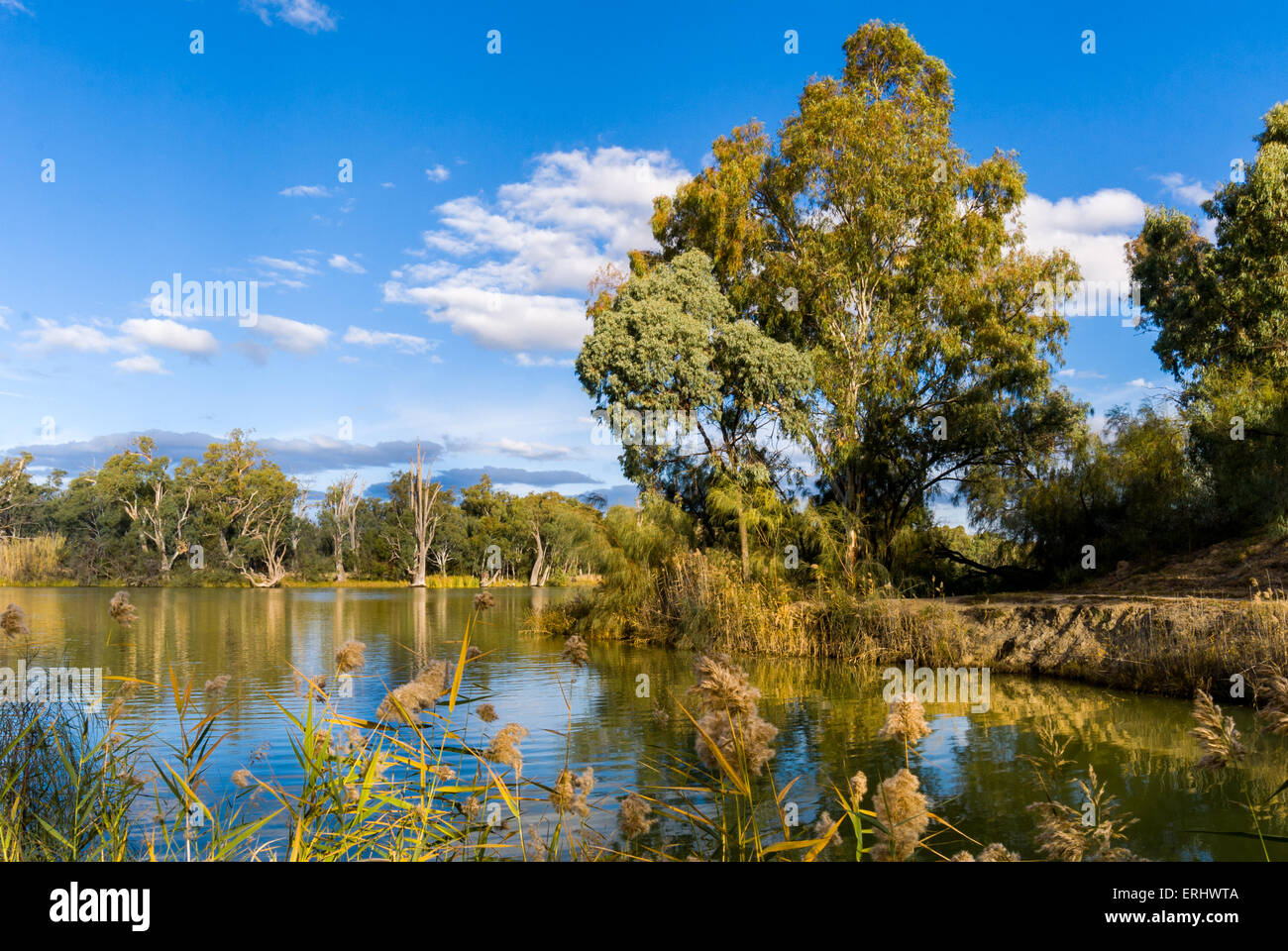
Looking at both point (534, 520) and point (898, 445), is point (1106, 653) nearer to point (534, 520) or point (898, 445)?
point (898, 445)

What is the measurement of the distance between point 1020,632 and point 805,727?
5.91m

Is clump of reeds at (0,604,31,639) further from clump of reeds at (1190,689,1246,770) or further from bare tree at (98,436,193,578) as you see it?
bare tree at (98,436,193,578)

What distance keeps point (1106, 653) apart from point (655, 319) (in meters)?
10.5

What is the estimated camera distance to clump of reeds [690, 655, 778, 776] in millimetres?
2744

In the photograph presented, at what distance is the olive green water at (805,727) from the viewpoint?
6441mm

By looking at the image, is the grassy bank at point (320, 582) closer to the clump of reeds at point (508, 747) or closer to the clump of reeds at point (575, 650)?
the clump of reeds at point (575, 650)

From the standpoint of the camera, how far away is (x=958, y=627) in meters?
14.5

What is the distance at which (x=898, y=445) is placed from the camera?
21234 millimetres

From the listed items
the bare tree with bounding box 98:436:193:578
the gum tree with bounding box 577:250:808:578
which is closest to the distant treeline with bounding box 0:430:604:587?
the bare tree with bounding box 98:436:193:578

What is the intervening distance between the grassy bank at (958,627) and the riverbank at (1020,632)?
0.7 inches

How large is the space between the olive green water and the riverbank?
0.52 metres

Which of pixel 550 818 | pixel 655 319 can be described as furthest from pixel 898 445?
pixel 550 818

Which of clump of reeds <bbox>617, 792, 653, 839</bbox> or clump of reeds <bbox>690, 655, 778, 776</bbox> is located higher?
clump of reeds <bbox>690, 655, 778, 776</bbox>
